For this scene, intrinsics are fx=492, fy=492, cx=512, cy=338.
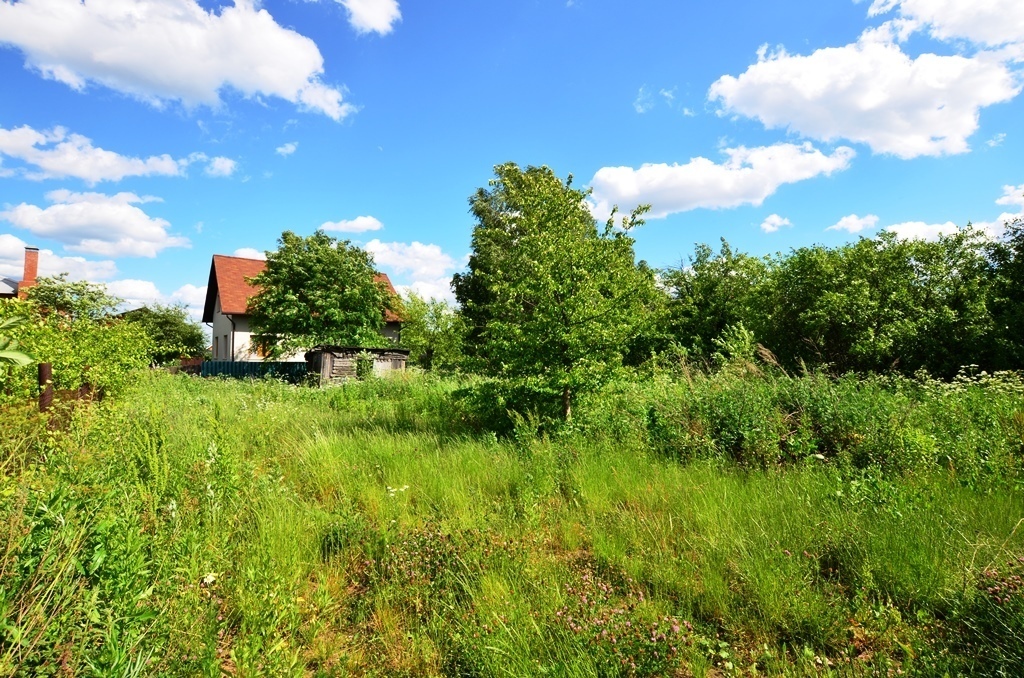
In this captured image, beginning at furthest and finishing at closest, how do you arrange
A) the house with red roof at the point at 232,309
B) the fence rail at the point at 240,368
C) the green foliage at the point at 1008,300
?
→ the house with red roof at the point at 232,309 → the fence rail at the point at 240,368 → the green foliage at the point at 1008,300

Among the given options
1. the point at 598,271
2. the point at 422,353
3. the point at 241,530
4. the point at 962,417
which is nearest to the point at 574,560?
the point at 241,530

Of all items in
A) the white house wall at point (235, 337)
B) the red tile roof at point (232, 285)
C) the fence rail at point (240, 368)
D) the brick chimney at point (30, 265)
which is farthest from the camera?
the brick chimney at point (30, 265)

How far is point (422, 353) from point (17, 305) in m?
23.2

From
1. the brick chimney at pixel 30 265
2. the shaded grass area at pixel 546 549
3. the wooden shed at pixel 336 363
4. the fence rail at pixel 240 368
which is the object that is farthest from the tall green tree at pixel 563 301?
the brick chimney at pixel 30 265

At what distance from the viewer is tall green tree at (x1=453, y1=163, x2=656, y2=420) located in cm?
701

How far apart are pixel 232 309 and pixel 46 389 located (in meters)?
29.2

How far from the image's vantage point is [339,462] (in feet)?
19.7

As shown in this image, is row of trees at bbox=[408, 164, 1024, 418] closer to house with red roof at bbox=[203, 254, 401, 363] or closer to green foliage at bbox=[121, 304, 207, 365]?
house with red roof at bbox=[203, 254, 401, 363]

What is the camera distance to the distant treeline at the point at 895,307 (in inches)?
481

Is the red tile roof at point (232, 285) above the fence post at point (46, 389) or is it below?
above

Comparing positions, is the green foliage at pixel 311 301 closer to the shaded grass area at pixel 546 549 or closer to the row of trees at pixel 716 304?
the row of trees at pixel 716 304

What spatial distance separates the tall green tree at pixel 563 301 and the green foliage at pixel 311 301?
1839 centimetres

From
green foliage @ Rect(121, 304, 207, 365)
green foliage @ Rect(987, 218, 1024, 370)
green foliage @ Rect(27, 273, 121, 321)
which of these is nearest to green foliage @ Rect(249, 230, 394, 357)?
green foliage @ Rect(27, 273, 121, 321)

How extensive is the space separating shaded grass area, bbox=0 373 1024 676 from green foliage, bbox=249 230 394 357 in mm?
18094
